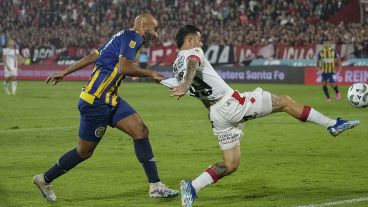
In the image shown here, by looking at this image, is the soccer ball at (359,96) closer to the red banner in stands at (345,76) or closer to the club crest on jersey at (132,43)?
the club crest on jersey at (132,43)

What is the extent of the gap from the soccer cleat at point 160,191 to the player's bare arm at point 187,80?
1.65 meters

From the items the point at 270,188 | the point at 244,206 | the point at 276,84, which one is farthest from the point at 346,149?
the point at 276,84

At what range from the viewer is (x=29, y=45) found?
50219mm

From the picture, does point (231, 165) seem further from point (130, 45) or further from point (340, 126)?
point (130, 45)

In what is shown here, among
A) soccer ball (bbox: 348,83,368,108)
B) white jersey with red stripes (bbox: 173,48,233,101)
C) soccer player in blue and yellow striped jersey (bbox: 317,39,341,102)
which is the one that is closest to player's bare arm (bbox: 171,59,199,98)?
white jersey with red stripes (bbox: 173,48,233,101)

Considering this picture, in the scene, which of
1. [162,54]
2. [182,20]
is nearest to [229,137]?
[162,54]

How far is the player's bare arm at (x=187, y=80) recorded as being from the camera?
802 centimetres

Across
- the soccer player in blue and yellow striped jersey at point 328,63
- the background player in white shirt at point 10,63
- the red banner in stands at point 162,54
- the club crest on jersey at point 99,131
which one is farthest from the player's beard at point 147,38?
the red banner in stands at point 162,54

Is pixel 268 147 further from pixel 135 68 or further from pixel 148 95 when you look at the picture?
pixel 148 95

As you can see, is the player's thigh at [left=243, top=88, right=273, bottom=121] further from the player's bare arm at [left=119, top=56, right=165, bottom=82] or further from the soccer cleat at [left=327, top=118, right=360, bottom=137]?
the player's bare arm at [left=119, top=56, right=165, bottom=82]

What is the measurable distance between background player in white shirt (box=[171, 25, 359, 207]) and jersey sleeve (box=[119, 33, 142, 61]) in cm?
56

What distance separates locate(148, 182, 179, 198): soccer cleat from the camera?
30.4ft

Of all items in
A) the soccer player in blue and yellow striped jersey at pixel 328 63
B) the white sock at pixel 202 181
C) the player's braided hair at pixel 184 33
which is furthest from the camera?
the soccer player in blue and yellow striped jersey at pixel 328 63

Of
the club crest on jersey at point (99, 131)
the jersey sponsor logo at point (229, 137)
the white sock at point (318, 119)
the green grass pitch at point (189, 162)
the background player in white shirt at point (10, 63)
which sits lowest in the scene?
the background player in white shirt at point (10, 63)
